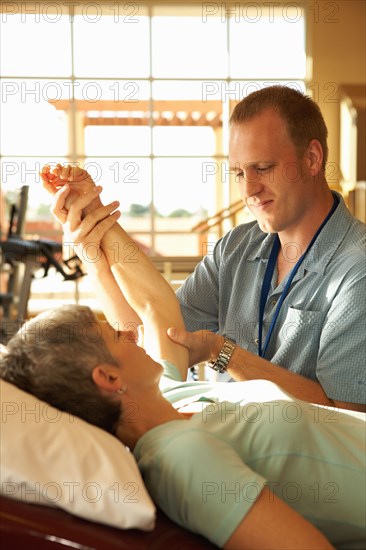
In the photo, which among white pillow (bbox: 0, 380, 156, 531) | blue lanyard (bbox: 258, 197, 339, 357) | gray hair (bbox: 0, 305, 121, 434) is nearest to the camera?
white pillow (bbox: 0, 380, 156, 531)

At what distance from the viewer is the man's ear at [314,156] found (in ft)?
7.38

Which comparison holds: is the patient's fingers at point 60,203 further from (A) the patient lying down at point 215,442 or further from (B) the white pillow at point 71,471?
(B) the white pillow at point 71,471

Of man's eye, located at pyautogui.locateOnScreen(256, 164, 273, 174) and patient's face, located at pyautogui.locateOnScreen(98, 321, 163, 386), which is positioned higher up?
man's eye, located at pyautogui.locateOnScreen(256, 164, 273, 174)

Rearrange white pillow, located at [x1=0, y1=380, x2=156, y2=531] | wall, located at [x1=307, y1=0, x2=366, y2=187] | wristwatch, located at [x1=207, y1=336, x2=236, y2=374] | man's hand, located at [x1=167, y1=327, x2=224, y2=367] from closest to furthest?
1. white pillow, located at [x1=0, y1=380, x2=156, y2=531]
2. man's hand, located at [x1=167, y1=327, x2=224, y2=367]
3. wristwatch, located at [x1=207, y1=336, x2=236, y2=374]
4. wall, located at [x1=307, y1=0, x2=366, y2=187]

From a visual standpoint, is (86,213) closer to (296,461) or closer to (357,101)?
(296,461)

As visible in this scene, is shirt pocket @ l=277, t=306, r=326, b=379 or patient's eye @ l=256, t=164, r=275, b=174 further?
patient's eye @ l=256, t=164, r=275, b=174

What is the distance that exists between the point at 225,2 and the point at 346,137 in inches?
56.6

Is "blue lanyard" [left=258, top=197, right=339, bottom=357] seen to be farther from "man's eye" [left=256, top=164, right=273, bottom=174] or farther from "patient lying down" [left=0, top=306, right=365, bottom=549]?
"patient lying down" [left=0, top=306, right=365, bottom=549]

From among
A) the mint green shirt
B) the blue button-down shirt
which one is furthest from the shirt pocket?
the mint green shirt

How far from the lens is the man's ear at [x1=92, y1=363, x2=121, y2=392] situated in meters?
1.26

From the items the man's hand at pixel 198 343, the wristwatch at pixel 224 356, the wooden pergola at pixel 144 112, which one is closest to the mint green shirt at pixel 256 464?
the man's hand at pixel 198 343

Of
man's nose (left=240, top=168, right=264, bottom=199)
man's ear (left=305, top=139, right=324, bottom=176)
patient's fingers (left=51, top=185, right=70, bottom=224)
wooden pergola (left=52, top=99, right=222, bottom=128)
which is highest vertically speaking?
wooden pergola (left=52, top=99, right=222, bottom=128)

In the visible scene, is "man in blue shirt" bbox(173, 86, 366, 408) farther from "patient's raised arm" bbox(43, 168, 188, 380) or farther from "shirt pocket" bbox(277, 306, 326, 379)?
"patient's raised arm" bbox(43, 168, 188, 380)

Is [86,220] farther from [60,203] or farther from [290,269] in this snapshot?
[290,269]
